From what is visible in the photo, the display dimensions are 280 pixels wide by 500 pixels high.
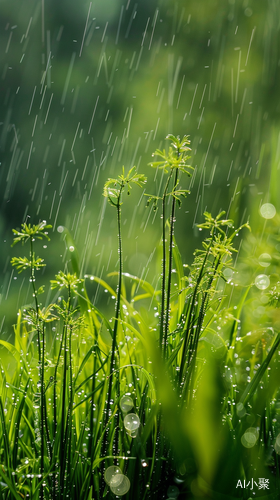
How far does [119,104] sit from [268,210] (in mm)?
3770

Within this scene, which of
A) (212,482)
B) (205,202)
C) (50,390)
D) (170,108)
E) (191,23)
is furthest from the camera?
(191,23)

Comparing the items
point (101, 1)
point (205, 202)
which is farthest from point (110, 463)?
point (101, 1)

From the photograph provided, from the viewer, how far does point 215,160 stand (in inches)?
142

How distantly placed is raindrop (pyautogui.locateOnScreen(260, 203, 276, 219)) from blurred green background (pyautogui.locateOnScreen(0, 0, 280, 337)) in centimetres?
257

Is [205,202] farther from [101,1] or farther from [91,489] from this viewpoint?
[91,489]

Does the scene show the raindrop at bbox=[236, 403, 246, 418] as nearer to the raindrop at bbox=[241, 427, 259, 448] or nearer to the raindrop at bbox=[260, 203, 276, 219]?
the raindrop at bbox=[241, 427, 259, 448]

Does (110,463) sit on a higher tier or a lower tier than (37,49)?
lower

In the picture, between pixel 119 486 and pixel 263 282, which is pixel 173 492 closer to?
pixel 119 486

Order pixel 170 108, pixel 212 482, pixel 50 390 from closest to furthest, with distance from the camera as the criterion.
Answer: pixel 212 482, pixel 50 390, pixel 170 108

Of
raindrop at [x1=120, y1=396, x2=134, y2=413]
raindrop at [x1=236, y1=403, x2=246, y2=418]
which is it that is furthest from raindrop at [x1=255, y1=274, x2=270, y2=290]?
Result: raindrop at [x1=120, y1=396, x2=134, y2=413]

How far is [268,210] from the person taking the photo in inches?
28.5

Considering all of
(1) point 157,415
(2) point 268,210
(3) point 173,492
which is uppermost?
(2) point 268,210

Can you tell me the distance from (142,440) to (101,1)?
4782mm

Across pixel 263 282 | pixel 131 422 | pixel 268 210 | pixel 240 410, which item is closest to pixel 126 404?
pixel 131 422
